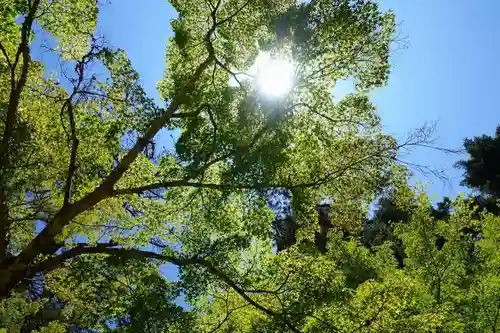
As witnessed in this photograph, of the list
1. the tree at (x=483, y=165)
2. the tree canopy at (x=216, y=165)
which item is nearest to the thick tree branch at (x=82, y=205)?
the tree canopy at (x=216, y=165)

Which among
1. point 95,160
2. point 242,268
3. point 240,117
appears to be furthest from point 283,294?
point 95,160

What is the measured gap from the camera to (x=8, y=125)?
708cm

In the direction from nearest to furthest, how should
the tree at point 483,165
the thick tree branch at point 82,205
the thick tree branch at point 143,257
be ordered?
the thick tree branch at point 82,205 < the thick tree branch at point 143,257 < the tree at point 483,165

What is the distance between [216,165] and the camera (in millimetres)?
9000

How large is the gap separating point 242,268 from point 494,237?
8.25 m

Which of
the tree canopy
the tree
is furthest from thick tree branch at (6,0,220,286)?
the tree

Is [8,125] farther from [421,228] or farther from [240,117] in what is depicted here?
[421,228]

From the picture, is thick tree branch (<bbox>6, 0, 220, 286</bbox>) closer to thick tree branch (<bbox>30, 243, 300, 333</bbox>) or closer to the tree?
thick tree branch (<bbox>30, 243, 300, 333</bbox>)

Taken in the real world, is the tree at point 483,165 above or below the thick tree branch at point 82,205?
above

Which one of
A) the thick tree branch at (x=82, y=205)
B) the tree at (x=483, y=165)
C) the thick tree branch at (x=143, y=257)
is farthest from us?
the tree at (x=483, y=165)

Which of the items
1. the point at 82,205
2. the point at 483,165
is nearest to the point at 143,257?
the point at 82,205

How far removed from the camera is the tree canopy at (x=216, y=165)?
7699 mm

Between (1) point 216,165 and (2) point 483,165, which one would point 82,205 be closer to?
(1) point 216,165

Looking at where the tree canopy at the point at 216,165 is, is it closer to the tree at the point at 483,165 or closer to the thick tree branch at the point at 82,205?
the thick tree branch at the point at 82,205
